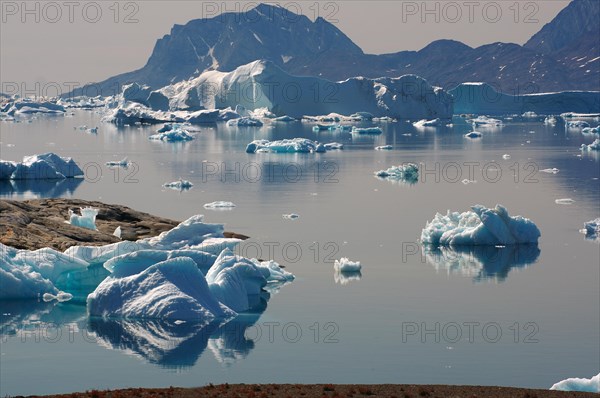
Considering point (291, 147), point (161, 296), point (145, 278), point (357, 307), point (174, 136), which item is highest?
point (174, 136)

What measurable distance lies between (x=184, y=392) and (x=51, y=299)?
8.64 metres

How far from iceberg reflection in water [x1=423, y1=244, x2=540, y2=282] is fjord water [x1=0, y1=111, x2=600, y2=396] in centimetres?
8

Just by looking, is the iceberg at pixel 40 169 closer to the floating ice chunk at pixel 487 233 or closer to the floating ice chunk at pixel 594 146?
the floating ice chunk at pixel 487 233

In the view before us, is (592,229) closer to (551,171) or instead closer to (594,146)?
(551,171)

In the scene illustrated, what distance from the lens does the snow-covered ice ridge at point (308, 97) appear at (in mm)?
103812

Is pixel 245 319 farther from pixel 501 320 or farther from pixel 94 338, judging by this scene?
pixel 501 320

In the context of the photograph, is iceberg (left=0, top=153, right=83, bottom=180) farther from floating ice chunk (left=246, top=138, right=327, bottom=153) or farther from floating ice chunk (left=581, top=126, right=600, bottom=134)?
floating ice chunk (left=581, top=126, right=600, bottom=134)

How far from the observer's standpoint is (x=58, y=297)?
69.4 ft

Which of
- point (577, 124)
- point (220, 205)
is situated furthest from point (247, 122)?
point (220, 205)

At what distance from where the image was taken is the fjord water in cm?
1585

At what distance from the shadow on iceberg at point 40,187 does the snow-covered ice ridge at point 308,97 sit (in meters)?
54.8

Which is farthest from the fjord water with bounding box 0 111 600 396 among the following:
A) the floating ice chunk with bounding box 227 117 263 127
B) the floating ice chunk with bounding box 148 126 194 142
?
the floating ice chunk with bounding box 227 117 263 127

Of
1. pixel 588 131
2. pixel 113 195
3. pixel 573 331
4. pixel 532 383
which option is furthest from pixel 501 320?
pixel 588 131

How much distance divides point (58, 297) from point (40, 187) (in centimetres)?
2562
